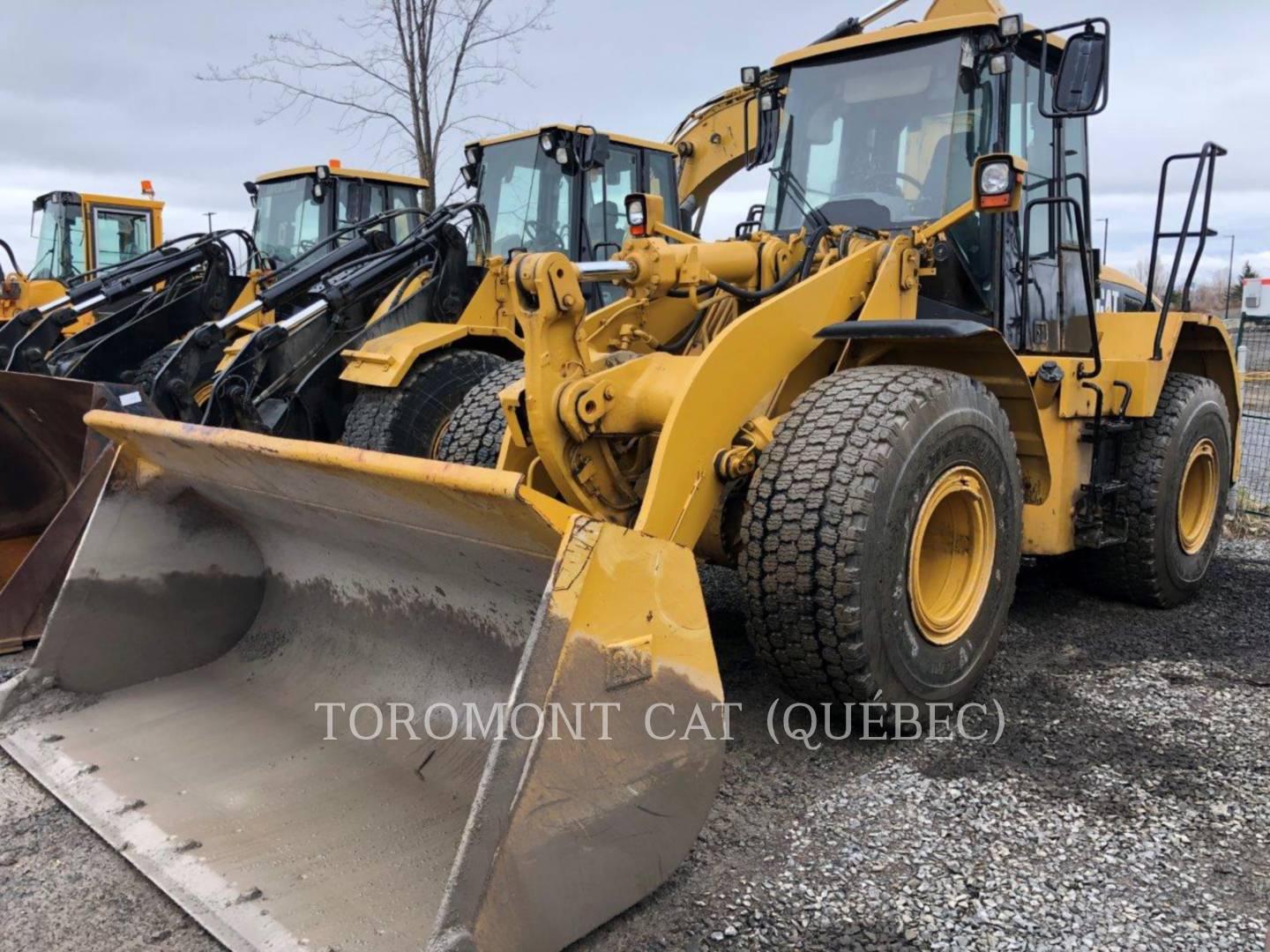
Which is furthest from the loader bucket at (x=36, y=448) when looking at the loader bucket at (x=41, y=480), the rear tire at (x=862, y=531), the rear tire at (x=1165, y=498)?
the rear tire at (x=1165, y=498)

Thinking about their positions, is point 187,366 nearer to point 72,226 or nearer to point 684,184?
point 684,184

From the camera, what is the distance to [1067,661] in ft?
14.3

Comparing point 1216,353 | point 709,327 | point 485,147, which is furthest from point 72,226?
point 1216,353

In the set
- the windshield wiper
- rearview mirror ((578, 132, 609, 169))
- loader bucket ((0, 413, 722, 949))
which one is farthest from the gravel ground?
rearview mirror ((578, 132, 609, 169))

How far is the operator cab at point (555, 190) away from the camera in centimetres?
718

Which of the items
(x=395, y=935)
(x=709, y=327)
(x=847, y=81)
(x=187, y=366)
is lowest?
(x=395, y=935)

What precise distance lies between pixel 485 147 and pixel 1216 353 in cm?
505

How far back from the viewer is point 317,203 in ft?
33.4

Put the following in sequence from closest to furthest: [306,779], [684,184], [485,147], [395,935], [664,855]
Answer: [395,935] → [664,855] → [306,779] → [684,184] → [485,147]

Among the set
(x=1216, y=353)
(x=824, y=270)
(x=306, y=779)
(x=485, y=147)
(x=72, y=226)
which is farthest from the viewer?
(x=72, y=226)

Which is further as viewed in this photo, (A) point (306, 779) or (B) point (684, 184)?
(B) point (684, 184)

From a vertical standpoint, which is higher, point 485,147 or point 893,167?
point 485,147

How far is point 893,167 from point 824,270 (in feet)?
3.37

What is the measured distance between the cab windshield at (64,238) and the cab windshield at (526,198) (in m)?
7.72
